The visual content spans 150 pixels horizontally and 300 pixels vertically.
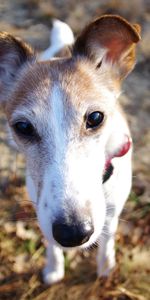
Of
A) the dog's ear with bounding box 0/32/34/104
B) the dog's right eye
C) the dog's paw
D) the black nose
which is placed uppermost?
the dog's ear with bounding box 0/32/34/104

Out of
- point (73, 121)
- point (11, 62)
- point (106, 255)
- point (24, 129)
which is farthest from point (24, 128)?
point (106, 255)

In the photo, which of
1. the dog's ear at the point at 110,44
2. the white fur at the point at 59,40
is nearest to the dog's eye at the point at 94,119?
the dog's ear at the point at 110,44

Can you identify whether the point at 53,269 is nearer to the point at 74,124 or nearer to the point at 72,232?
the point at 72,232

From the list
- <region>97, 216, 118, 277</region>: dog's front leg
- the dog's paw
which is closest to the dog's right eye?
<region>97, 216, 118, 277</region>: dog's front leg

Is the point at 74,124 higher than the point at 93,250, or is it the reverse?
the point at 74,124

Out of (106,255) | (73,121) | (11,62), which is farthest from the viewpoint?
(106,255)

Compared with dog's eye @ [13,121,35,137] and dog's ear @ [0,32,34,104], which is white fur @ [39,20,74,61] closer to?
dog's ear @ [0,32,34,104]

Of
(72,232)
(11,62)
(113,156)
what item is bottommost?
(72,232)
